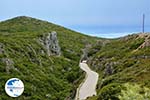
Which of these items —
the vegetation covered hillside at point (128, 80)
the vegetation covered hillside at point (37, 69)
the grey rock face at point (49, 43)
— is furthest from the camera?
the grey rock face at point (49, 43)

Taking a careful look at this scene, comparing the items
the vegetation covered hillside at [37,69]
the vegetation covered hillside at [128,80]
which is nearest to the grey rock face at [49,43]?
the vegetation covered hillside at [37,69]

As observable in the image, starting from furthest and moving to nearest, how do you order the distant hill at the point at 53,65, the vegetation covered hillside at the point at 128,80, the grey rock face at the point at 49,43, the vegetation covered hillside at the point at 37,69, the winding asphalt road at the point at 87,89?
the grey rock face at the point at 49,43, the vegetation covered hillside at the point at 37,69, the distant hill at the point at 53,65, the winding asphalt road at the point at 87,89, the vegetation covered hillside at the point at 128,80

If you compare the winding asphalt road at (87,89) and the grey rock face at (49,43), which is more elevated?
the grey rock face at (49,43)

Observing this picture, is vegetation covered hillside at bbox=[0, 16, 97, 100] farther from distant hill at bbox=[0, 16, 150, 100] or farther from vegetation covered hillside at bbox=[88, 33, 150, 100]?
vegetation covered hillside at bbox=[88, 33, 150, 100]

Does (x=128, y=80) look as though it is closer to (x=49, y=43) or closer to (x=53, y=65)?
(x=53, y=65)

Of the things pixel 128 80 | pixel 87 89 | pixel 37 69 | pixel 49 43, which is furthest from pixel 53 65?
pixel 128 80

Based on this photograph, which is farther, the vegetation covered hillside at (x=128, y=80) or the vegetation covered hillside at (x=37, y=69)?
the vegetation covered hillside at (x=37, y=69)

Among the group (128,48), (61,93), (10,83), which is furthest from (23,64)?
(10,83)

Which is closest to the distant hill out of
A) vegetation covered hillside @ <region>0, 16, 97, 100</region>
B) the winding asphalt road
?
vegetation covered hillside @ <region>0, 16, 97, 100</region>

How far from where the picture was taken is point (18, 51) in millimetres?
141500

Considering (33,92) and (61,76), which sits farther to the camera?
(61,76)

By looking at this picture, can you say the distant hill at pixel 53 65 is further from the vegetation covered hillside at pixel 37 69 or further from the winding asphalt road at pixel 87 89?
the winding asphalt road at pixel 87 89

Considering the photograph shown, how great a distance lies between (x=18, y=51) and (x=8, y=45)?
4.62 meters

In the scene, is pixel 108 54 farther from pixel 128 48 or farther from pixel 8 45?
pixel 8 45
